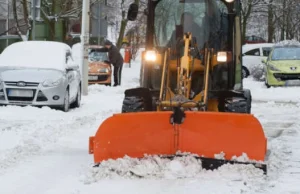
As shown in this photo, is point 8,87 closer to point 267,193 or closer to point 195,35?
point 195,35

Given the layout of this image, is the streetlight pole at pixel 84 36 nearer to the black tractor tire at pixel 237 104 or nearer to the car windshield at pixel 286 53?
the car windshield at pixel 286 53

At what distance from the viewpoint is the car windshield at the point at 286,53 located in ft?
78.0

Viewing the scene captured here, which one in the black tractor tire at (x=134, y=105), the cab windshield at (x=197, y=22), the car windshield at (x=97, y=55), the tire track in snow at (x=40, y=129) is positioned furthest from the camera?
the car windshield at (x=97, y=55)

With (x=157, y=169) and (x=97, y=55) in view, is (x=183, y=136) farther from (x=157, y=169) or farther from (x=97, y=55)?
(x=97, y=55)

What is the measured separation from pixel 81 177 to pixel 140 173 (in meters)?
0.64

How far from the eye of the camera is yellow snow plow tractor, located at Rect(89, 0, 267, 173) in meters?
7.17

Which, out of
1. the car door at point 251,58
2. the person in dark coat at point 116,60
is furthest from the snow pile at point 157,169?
the car door at point 251,58

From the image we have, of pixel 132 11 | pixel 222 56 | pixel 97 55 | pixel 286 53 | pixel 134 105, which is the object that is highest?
pixel 132 11

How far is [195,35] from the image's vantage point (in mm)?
8641

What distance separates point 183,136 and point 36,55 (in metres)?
8.61

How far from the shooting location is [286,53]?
79.2ft

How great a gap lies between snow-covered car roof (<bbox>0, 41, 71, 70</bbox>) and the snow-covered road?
2072 mm

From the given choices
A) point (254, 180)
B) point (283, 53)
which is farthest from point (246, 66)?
point (254, 180)

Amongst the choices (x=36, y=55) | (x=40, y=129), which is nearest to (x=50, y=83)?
(x=36, y=55)
